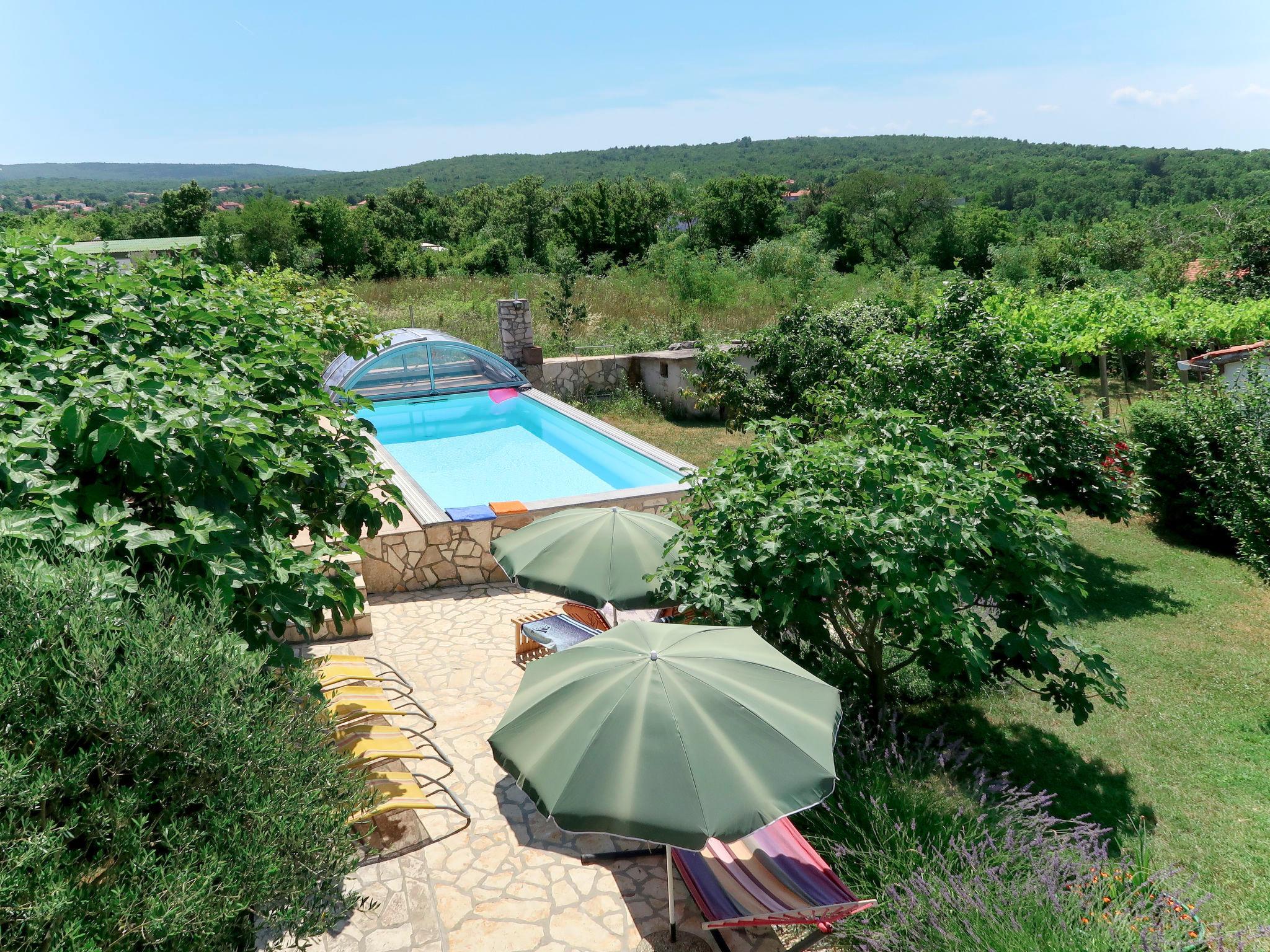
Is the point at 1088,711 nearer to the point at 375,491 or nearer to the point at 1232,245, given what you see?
the point at 375,491

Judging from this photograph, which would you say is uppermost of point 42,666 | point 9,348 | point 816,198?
point 816,198

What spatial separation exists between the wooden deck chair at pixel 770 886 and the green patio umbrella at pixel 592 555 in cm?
207

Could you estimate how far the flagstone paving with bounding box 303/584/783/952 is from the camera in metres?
4.30

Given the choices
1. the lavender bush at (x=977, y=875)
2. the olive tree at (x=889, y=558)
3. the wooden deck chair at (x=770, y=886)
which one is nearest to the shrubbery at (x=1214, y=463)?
the olive tree at (x=889, y=558)

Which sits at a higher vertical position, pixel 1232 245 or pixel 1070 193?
pixel 1070 193

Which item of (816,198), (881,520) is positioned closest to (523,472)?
(881,520)

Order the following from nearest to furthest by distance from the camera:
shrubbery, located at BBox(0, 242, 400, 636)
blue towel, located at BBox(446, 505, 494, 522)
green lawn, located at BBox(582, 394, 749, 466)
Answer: shrubbery, located at BBox(0, 242, 400, 636), blue towel, located at BBox(446, 505, 494, 522), green lawn, located at BBox(582, 394, 749, 466)

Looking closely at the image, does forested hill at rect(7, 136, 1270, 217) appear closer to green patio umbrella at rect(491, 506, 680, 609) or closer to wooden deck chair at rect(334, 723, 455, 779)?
green patio umbrella at rect(491, 506, 680, 609)

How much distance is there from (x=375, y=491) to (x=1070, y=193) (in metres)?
80.2

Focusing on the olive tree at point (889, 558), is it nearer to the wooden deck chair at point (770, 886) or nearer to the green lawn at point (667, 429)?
the wooden deck chair at point (770, 886)

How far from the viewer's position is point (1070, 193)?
73750 mm

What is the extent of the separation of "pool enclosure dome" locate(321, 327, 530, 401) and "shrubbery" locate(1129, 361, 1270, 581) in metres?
10.6

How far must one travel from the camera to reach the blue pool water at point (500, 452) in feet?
41.0

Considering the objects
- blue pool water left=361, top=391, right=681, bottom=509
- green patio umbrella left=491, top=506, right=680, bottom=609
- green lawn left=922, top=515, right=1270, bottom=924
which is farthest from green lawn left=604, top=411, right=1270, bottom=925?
blue pool water left=361, top=391, right=681, bottom=509
